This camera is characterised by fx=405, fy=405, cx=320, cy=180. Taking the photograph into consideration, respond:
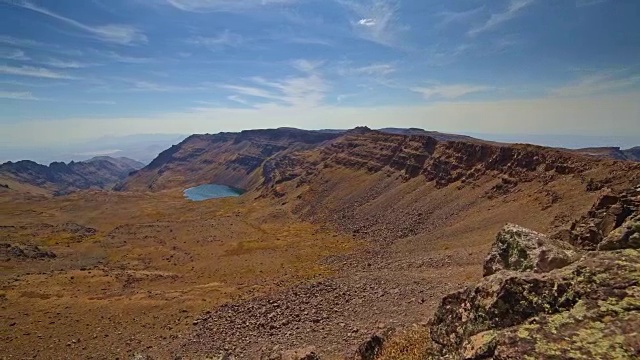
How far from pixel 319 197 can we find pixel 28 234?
84.9 meters

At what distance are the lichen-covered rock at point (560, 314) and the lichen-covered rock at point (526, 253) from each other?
2132 millimetres

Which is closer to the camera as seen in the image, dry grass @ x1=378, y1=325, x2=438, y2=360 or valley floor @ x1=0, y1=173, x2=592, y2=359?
dry grass @ x1=378, y1=325, x2=438, y2=360

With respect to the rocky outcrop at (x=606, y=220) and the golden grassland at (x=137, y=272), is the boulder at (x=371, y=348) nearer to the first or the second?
the rocky outcrop at (x=606, y=220)

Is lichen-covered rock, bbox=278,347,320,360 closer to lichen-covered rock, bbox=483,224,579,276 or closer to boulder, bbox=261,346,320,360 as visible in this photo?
boulder, bbox=261,346,320,360

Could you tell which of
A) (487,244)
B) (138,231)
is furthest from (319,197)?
(487,244)

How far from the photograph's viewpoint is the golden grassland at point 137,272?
4381 centimetres

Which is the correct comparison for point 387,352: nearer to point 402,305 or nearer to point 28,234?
point 402,305

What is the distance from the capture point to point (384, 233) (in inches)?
3319

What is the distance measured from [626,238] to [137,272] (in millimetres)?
76349

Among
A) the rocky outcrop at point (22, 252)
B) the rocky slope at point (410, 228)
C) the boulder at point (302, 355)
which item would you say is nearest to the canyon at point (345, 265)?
the rocky slope at point (410, 228)

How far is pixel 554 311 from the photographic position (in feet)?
31.6

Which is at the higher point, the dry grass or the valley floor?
the dry grass

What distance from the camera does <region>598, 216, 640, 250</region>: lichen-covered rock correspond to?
11.3 m

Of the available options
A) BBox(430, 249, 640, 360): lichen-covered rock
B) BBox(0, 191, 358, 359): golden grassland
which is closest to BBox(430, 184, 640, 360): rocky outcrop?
BBox(430, 249, 640, 360): lichen-covered rock
